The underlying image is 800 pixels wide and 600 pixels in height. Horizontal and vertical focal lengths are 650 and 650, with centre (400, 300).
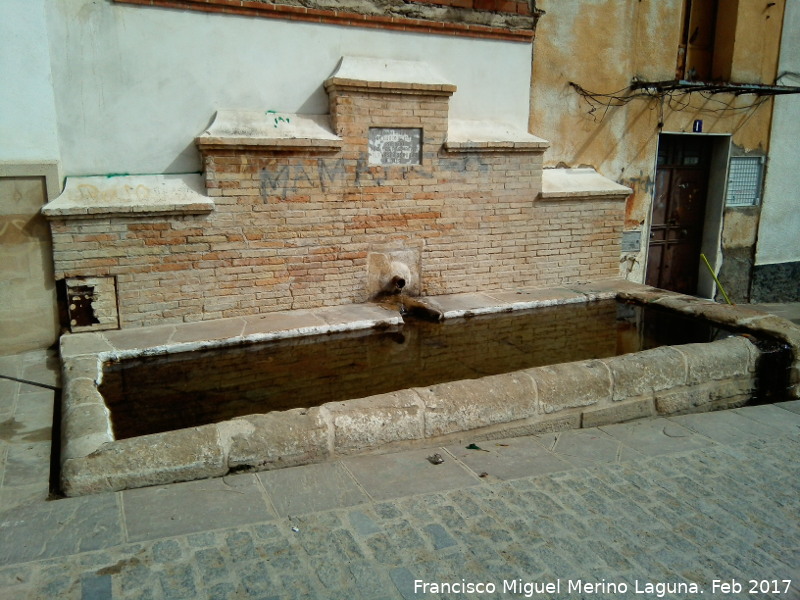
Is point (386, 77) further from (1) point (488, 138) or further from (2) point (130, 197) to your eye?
(2) point (130, 197)

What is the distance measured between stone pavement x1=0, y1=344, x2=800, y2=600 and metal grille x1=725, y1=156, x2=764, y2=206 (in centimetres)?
611

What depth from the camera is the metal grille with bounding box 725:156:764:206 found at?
911 centimetres

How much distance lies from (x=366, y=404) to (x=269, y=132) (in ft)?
10.7

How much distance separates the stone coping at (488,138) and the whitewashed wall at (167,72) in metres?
1.00

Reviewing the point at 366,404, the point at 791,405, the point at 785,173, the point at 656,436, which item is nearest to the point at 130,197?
the point at 366,404

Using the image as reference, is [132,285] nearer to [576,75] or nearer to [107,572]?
[107,572]

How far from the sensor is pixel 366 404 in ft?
12.6

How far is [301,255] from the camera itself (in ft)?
20.6

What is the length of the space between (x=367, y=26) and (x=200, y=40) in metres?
1.66

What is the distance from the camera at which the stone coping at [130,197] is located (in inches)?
210

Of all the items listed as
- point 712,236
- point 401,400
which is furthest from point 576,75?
point 401,400

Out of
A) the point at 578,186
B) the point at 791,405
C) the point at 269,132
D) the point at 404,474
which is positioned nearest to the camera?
the point at 404,474

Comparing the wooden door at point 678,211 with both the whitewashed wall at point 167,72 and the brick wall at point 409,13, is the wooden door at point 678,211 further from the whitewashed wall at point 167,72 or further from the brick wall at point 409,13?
the whitewashed wall at point 167,72

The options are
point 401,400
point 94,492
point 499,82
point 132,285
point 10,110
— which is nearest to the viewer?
point 94,492
